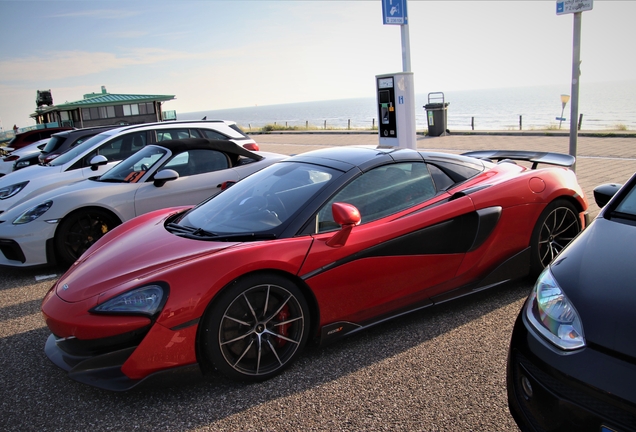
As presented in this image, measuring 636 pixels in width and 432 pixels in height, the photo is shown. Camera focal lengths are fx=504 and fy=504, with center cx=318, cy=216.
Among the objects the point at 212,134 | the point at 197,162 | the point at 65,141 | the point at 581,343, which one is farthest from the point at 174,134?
the point at 581,343

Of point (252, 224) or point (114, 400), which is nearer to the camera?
point (114, 400)

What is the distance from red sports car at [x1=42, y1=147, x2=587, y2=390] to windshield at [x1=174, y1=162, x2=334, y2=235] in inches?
0.5

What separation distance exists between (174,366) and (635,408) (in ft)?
7.20

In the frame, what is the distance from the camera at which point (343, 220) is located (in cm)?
310

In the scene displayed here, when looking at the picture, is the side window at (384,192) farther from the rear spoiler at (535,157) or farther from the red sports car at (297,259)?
the rear spoiler at (535,157)

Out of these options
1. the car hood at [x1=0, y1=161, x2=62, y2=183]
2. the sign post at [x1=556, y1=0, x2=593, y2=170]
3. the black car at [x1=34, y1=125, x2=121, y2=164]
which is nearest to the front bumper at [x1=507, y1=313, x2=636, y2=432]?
the sign post at [x1=556, y1=0, x2=593, y2=170]

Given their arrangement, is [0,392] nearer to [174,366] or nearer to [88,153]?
[174,366]

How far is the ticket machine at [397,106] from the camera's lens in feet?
A: 28.3

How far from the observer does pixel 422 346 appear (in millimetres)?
3400

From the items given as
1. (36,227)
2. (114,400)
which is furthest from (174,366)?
(36,227)

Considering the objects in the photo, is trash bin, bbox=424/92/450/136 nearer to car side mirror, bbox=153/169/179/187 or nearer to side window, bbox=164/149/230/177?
side window, bbox=164/149/230/177

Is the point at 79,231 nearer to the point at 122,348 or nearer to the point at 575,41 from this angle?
the point at 122,348

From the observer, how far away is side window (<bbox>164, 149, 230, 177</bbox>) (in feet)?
20.7

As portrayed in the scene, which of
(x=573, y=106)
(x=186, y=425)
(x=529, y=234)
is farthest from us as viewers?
(x=573, y=106)
